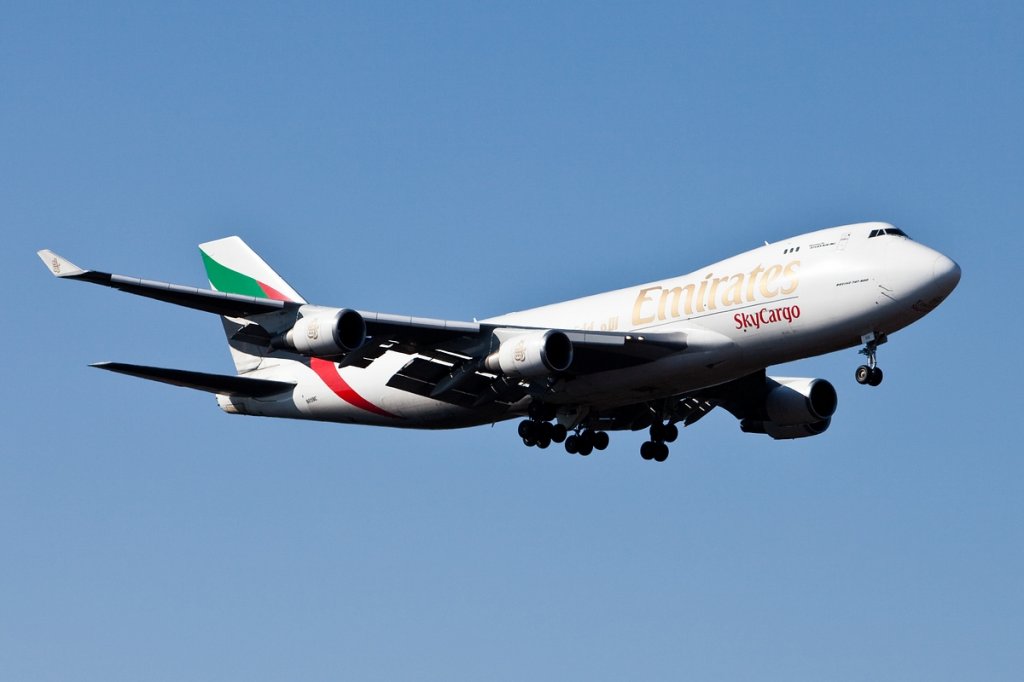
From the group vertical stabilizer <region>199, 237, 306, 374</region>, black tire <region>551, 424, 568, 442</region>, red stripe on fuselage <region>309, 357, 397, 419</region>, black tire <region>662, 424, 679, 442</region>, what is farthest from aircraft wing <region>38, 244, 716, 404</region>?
vertical stabilizer <region>199, 237, 306, 374</region>

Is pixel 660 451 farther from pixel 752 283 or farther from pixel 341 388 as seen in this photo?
pixel 341 388

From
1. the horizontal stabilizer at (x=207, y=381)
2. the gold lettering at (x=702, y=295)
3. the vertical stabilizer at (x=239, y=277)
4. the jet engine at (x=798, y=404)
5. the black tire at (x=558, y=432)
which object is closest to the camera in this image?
the gold lettering at (x=702, y=295)

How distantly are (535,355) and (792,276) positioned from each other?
22.0ft

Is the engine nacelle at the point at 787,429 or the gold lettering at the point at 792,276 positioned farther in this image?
the engine nacelle at the point at 787,429

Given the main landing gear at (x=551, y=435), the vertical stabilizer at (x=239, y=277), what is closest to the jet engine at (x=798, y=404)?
the main landing gear at (x=551, y=435)

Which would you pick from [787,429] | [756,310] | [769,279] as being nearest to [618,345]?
[756,310]

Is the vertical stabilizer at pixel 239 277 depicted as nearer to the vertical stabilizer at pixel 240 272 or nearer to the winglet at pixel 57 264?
the vertical stabilizer at pixel 240 272

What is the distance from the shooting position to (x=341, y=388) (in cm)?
4547

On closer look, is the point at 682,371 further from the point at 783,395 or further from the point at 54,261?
the point at 54,261

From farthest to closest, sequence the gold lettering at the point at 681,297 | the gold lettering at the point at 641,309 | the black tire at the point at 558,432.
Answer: the black tire at the point at 558,432 < the gold lettering at the point at 641,309 < the gold lettering at the point at 681,297

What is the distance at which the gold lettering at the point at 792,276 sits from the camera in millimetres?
38178

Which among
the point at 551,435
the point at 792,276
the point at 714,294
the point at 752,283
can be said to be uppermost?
the point at 792,276

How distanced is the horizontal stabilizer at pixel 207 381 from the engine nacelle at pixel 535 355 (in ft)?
32.9

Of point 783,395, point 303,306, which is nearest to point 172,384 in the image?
point 303,306
